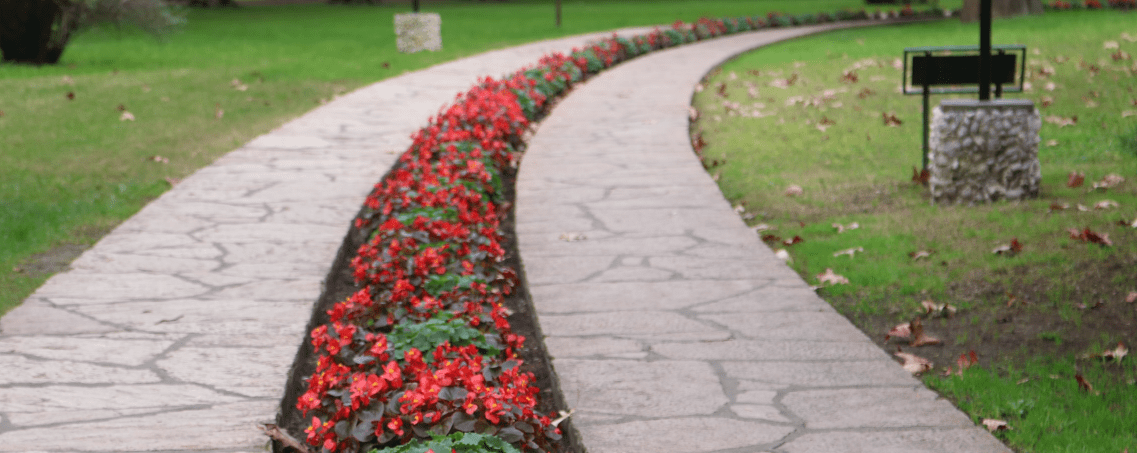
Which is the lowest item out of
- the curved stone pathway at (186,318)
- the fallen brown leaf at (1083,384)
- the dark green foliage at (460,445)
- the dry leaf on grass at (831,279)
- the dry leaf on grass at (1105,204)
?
the dry leaf on grass at (1105,204)

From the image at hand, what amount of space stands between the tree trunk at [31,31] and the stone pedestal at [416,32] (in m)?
4.99

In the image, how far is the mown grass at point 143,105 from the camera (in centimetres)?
606

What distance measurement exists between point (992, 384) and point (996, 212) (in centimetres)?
250

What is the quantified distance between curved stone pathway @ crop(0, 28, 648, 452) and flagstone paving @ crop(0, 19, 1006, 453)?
0.01 m

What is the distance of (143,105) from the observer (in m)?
10.8

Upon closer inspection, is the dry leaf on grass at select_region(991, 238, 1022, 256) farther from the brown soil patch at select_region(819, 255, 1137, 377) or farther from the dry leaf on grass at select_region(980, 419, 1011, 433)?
the dry leaf on grass at select_region(980, 419, 1011, 433)

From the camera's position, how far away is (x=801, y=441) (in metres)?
2.98

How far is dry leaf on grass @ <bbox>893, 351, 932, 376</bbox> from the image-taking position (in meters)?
3.62

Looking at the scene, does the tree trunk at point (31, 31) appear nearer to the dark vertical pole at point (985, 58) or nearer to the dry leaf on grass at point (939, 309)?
the dark vertical pole at point (985, 58)

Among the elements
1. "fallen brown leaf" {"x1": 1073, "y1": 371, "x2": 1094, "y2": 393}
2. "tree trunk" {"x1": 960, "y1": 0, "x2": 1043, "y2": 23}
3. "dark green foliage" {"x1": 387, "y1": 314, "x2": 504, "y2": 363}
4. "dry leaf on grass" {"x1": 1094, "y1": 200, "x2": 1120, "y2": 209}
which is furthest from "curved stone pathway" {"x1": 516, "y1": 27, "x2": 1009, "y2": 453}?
"tree trunk" {"x1": 960, "y1": 0, "x2": 1043, "y2": 23}

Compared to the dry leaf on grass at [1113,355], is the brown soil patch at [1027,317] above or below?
below

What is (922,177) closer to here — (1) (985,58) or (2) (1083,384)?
(1) (985,58)

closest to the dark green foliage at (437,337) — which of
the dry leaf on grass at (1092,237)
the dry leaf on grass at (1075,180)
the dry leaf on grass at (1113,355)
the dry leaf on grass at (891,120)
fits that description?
the dry leaf on grass at (1113,355)

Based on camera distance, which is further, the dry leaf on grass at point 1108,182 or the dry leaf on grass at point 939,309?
the dry leaf on grass at point 1108,182
